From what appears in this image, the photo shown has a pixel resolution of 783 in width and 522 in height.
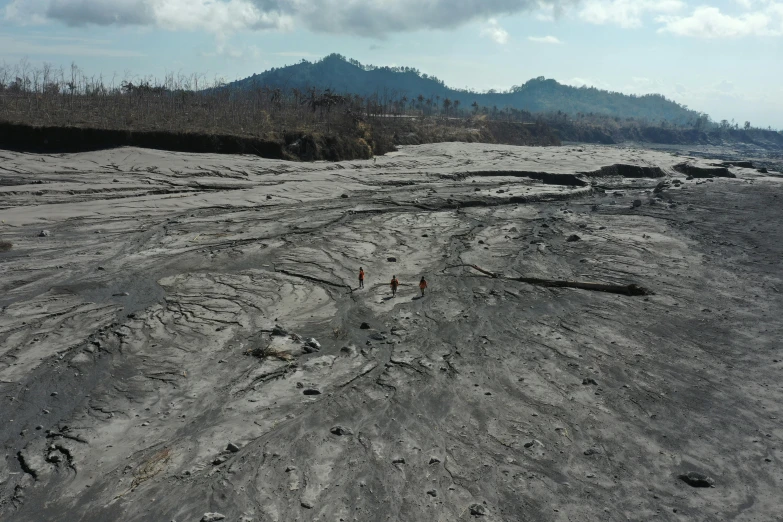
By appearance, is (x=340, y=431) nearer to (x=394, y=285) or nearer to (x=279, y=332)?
(x=279, y=332)

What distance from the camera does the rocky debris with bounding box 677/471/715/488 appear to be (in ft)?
31.0

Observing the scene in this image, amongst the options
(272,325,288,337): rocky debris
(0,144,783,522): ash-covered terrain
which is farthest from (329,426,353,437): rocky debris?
(272,325,288,337): rocky debris

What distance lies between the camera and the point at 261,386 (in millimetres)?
12344

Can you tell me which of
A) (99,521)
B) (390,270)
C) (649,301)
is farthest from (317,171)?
(99,521)

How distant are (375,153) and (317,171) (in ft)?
47.8

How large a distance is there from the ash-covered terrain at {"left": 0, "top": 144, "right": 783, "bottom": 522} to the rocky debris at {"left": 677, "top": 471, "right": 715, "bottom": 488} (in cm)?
5

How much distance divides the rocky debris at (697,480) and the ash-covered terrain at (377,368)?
0.05 metres

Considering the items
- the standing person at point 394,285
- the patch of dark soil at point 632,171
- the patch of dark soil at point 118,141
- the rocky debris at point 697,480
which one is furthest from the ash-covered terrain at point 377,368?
the patch of dark soil at point 632,171

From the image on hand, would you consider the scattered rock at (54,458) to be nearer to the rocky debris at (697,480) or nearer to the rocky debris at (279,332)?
the rocky debris at (279,332)

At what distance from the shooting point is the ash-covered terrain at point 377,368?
9.13m

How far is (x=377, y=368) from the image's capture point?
1347 cm

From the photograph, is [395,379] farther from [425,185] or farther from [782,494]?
[425,185]

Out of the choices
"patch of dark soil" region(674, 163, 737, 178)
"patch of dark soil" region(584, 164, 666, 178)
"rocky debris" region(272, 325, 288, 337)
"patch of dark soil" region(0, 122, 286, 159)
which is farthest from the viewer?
"patch of dark soil" region(674, 163, 737, 178)

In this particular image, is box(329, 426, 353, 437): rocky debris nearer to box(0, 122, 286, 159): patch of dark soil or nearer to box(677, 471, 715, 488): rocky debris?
box(677, 471, 715, 488): rocky debris
